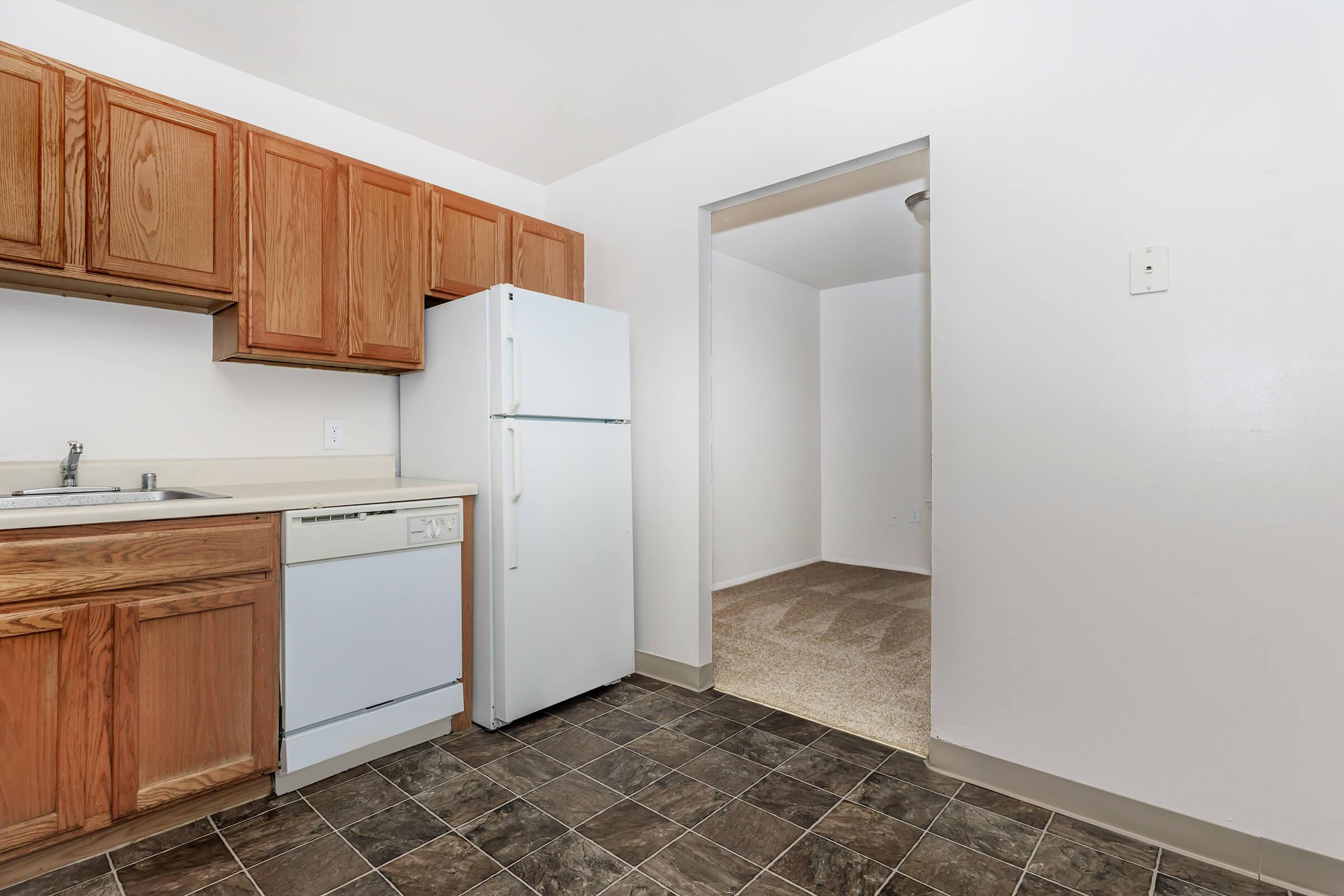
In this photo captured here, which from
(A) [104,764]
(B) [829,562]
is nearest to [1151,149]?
(A) [104,764]

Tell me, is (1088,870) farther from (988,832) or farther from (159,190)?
(159,190)

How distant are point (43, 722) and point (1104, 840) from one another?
2.71 metres

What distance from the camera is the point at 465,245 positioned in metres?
2.84

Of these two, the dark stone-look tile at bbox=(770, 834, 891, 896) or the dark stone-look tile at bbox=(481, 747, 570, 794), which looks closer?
the dark stone-look tile at bbox=(770, 834, 891, 896)

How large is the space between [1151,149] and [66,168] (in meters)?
3.03

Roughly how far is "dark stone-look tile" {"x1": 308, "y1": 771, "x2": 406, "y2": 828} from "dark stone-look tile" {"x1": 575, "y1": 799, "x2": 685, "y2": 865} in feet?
2.03

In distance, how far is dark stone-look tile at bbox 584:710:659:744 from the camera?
237 cm

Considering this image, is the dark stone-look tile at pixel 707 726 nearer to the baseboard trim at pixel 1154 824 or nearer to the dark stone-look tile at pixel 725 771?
the dark stone-look tile at pixel 725 771

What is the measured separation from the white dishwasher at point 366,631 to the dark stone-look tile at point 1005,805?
1.76 meters

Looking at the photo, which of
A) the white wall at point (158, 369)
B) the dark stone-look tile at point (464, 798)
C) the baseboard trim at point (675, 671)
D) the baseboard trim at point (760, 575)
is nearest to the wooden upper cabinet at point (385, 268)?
the white wall at point (158, 369)

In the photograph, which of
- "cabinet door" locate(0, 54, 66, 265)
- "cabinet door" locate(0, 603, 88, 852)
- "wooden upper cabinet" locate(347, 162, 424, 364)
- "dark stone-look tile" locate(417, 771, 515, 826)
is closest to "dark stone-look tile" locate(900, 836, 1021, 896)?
"dark stone-look tile" locate(417, 771, 515, 826)

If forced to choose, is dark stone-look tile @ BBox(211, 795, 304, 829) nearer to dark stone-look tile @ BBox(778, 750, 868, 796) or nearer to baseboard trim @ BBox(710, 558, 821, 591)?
dark stone-look tile @ BBox(778, 750, 868, 796)

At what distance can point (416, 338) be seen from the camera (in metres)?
2.64

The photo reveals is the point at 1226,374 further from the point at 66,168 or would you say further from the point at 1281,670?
the point at 66,168
